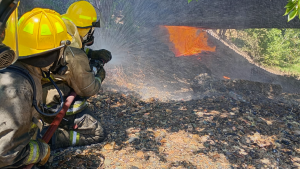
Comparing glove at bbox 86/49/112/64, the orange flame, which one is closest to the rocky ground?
glove at bbox 86/49/112/64

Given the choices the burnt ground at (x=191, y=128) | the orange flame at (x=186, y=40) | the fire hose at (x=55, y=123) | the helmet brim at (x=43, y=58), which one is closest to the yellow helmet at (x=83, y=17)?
the fire hose at (x=55, y=123)

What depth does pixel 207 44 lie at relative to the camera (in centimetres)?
877

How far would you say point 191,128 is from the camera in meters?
3.37

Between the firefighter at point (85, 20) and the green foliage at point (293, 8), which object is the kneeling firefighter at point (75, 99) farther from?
the green foliage at point (293, 8)

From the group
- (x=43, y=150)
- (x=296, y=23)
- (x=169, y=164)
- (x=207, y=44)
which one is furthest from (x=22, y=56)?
(x=207, y=44)

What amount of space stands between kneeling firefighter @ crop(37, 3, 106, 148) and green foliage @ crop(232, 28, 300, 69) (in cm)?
782

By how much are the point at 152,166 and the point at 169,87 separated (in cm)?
395

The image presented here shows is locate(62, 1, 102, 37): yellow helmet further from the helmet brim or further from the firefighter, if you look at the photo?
the helmet brim

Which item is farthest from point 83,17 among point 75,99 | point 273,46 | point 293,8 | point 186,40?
point 273,46

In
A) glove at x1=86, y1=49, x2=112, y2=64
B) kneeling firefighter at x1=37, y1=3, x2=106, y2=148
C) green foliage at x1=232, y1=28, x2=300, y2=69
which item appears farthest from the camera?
green foliage at x1=232, y1=28, x2=300, y2=69

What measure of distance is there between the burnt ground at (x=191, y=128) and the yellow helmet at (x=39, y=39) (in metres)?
1.27

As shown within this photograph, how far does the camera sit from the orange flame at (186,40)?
765cm

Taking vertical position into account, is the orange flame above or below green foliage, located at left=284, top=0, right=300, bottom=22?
below

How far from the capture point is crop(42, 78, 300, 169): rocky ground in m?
2.63
